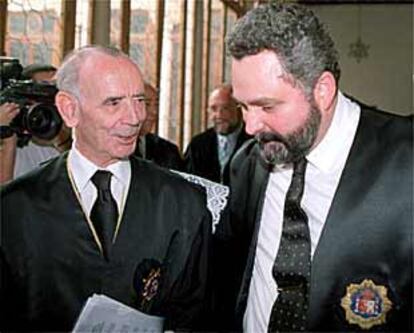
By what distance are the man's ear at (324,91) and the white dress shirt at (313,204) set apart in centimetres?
6

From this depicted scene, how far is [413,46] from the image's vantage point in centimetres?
1045

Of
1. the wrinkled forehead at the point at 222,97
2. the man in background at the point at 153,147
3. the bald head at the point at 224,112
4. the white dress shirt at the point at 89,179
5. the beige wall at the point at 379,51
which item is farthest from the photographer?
the beige wall at the point at 379,51

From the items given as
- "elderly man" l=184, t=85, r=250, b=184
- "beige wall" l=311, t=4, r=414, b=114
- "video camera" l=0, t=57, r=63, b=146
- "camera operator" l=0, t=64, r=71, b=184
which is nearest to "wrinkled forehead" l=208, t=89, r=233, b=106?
"elderly man" l=184, t=85, r=250, b=184

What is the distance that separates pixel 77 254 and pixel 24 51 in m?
1.51

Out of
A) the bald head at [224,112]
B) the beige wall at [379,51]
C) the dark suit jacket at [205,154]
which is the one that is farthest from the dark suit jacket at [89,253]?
the beige wall at [379,51]

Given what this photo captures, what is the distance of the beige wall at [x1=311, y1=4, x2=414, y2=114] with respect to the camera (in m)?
10.5

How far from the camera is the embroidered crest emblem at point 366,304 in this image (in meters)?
1.62

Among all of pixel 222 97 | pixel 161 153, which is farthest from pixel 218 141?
pixel 161 153

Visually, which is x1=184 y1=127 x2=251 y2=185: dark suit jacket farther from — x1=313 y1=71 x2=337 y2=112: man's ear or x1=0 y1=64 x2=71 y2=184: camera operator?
x1=313 y1=71 x2=337 y2=112: man's ear

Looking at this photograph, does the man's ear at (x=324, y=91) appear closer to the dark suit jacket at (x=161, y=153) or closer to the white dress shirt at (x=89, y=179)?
the white dress shirt at (x=89, y=179)

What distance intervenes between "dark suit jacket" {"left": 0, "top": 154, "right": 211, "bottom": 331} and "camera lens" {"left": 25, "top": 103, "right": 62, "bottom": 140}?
29 centimetres

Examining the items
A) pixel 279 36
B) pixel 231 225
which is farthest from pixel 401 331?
pixel 279 36

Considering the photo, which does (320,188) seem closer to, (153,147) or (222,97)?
(153,147)

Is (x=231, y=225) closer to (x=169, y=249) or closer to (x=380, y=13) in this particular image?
(x=169, y=249)
